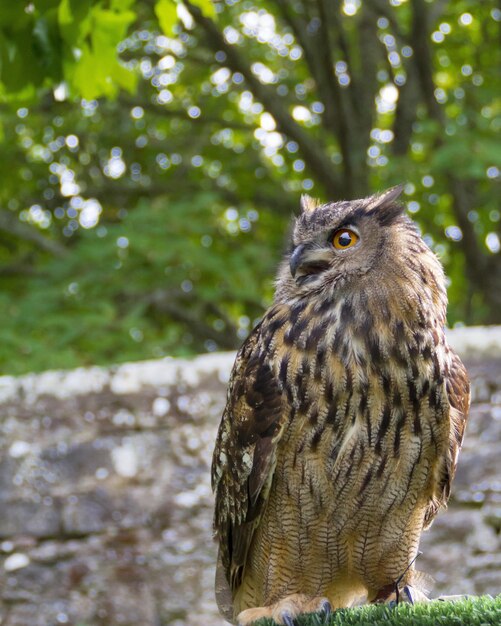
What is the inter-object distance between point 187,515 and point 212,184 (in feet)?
14.3

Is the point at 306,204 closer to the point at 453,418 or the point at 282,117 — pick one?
the point at 453,418

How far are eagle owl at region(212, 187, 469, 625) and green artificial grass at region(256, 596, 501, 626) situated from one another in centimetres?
26

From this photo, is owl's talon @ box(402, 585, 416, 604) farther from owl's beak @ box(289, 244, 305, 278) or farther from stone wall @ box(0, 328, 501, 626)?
stone wall @ box(0, 328, 501, 626)

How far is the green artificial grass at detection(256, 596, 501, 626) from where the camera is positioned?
1.76 meters

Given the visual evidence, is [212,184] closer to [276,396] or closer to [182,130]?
[182,130]

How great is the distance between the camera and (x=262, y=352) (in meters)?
2.38

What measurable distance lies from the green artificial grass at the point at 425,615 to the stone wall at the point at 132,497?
1.80m

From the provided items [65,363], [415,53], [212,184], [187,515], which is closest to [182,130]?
[212,184]

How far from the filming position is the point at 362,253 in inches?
92.4

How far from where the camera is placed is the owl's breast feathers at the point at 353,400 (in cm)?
219

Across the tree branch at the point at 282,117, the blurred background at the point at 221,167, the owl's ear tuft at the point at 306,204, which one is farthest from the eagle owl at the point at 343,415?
the tree branch at the point at 282,117

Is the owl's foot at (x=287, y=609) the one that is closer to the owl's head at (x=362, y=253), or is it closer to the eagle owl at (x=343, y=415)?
the eagle owl at (x=343, y=415)

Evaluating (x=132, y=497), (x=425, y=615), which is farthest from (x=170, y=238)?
(x=425, y=615)

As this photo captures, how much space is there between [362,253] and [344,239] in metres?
0.06
